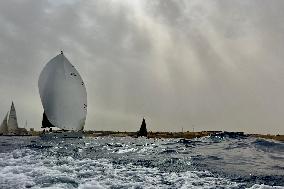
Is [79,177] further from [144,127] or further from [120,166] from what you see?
[144,127]

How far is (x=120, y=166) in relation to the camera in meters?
24.6

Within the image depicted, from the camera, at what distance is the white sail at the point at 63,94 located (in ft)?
297

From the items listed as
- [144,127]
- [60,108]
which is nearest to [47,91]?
[60,108]

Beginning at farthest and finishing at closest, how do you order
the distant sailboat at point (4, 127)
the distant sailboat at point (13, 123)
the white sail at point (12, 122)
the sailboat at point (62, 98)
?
the distant sailboat at point (4, 127) < the distant sailboat at point (13, 123) < the white sail at point (12, 122) < the sailboat at point (62, 98)

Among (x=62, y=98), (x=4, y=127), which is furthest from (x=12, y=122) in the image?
(x=62, y=98)

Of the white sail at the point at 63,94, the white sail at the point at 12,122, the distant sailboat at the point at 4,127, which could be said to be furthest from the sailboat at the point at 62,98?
the distant sailboat at the point at 4,127

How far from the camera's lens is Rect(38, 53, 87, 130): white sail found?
297 ft

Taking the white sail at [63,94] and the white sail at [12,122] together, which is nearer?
the white sail at [63,94]

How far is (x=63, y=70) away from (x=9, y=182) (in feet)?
252

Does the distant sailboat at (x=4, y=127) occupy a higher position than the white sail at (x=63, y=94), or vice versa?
the white sail at (x=63, y=94)

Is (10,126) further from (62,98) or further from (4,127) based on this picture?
(62,98)

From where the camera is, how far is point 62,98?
9156 centimetres

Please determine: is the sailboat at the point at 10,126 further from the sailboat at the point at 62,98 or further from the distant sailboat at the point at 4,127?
the sailboat at the point at 62,98

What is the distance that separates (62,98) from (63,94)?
93cm
